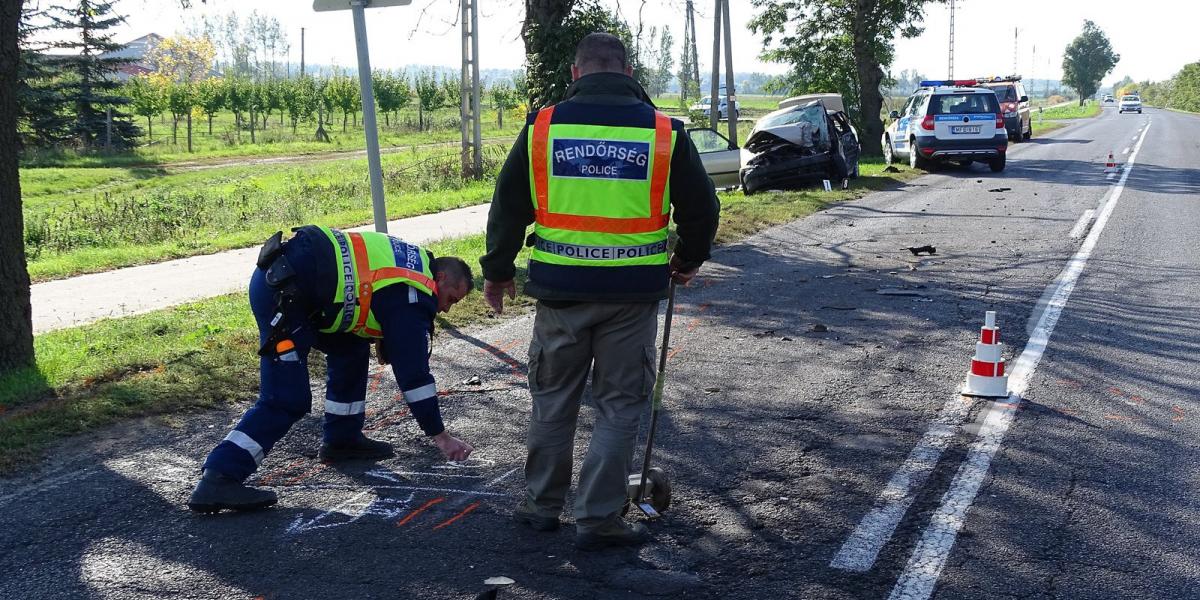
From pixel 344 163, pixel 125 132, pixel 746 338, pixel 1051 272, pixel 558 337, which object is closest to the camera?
pixel 558 337

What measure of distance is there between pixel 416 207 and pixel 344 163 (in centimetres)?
1798

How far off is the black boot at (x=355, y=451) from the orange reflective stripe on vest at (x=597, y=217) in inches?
68.8

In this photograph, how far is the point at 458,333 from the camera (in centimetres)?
819

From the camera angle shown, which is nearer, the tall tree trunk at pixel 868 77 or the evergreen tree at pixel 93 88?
the tall tree trunk at pixel 868 77

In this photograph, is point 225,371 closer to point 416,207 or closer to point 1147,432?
point 1147,432

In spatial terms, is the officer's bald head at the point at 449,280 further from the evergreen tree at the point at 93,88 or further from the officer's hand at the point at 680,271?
the evergreen tree at the point at 93,88

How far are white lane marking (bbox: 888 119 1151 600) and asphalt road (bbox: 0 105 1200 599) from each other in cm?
3

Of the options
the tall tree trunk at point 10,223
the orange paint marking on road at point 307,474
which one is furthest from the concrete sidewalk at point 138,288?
the orange paint marking on road at point 307,474

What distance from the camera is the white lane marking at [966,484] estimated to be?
3764 millimetres

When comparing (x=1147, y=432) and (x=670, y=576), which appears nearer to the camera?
(x=670, y=576)

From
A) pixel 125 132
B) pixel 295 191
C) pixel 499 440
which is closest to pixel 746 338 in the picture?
pixel 499 440

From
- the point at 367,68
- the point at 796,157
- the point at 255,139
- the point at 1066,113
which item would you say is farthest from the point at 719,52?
the point at 1066,113

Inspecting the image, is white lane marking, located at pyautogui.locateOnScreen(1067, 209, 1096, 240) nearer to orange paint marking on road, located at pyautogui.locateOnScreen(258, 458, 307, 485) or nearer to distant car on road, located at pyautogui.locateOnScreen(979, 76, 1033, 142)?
orange paint marking on road, located at pyautogui.locateOnScreen(258, 458, 307, 485)

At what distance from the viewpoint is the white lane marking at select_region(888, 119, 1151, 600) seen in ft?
12.3
